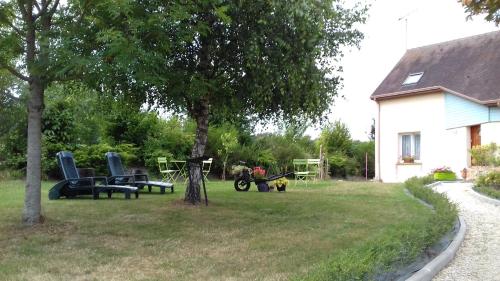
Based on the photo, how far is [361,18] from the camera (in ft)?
33.4

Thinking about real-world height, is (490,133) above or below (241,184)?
above

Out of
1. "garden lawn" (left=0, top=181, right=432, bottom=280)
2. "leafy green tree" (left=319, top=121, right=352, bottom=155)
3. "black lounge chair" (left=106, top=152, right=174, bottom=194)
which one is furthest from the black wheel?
"leafy green tree" (left=319, top=121, right=352, bottom=155)

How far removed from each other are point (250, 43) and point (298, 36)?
846mm

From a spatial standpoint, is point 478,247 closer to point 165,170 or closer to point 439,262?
point 439,262

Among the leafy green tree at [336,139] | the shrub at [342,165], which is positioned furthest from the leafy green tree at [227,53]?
the leafy green tree at [336,139]

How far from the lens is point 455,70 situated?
2256 centimetres

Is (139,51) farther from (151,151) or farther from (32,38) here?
(151,151)

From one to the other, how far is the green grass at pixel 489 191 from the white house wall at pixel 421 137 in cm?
637

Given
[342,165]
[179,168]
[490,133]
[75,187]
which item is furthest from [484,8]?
[342,165]

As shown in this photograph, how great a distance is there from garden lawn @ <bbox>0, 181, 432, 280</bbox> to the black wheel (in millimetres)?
3432

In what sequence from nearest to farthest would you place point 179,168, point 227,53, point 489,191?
1. point 227,53
2. point 489,191
3. point 179,168

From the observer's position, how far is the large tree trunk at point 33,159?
7.81 metres

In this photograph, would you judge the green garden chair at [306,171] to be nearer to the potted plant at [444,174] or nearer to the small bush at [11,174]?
the potted plant at [444,174]

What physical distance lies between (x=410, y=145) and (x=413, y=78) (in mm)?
3021
